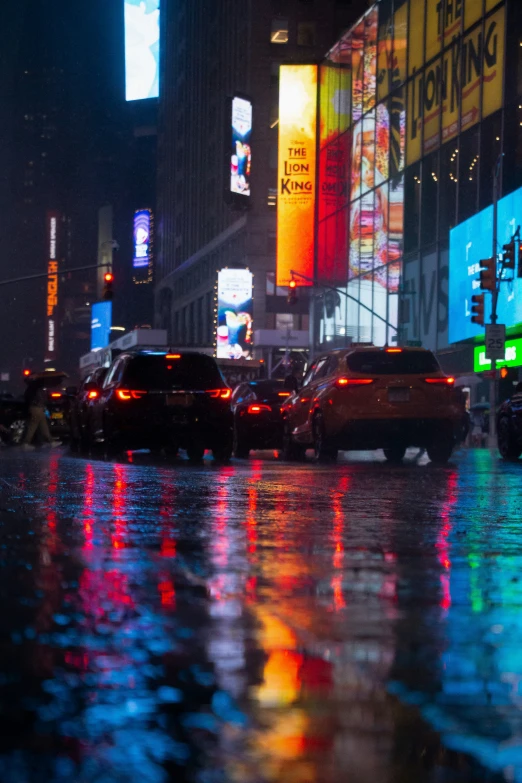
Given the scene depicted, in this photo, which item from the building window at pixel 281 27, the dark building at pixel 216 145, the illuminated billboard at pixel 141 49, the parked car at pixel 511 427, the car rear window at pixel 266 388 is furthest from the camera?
the illuminated billboard at pixel 141 49

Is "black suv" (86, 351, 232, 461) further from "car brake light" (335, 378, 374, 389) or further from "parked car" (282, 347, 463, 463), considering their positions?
"car brake light" (335, 378, 374, 389)

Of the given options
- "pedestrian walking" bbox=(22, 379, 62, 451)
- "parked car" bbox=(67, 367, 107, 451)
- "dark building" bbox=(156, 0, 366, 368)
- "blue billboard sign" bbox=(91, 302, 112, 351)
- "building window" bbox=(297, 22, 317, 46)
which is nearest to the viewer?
"parked car" bbox=(67, 367, 107, 451)

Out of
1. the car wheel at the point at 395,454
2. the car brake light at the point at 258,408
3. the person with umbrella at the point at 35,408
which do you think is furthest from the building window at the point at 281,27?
the car wheel at the point at 395,454

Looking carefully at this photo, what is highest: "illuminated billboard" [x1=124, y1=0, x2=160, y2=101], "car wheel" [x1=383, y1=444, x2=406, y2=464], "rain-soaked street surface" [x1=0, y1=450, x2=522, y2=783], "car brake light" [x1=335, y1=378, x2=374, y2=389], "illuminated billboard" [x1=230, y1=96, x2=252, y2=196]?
"illuminated billboard" [x1=124, y1=0, x2=160, y2=101]

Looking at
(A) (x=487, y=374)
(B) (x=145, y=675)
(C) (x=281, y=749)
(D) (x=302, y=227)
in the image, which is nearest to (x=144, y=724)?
(C) (x=281, y=749)

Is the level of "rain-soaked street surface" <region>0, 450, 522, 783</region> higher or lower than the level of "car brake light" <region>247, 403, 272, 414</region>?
lower

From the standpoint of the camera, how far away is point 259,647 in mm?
4551

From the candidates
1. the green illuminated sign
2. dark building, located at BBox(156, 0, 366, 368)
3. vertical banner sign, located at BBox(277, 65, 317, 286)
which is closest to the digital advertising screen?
dark building, located at BBox(156, 0, 366, 368)

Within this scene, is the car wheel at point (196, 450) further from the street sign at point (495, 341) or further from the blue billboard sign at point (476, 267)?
the blue billboard sign at point (476, 267)

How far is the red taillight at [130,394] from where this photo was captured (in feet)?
72.2

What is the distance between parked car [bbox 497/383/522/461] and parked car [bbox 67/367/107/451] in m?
7.08

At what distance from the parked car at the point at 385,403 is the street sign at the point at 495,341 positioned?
584 inches

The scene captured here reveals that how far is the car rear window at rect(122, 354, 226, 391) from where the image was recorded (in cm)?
2205

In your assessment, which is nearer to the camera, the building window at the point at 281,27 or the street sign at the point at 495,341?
the street sign at the point at 495,341
